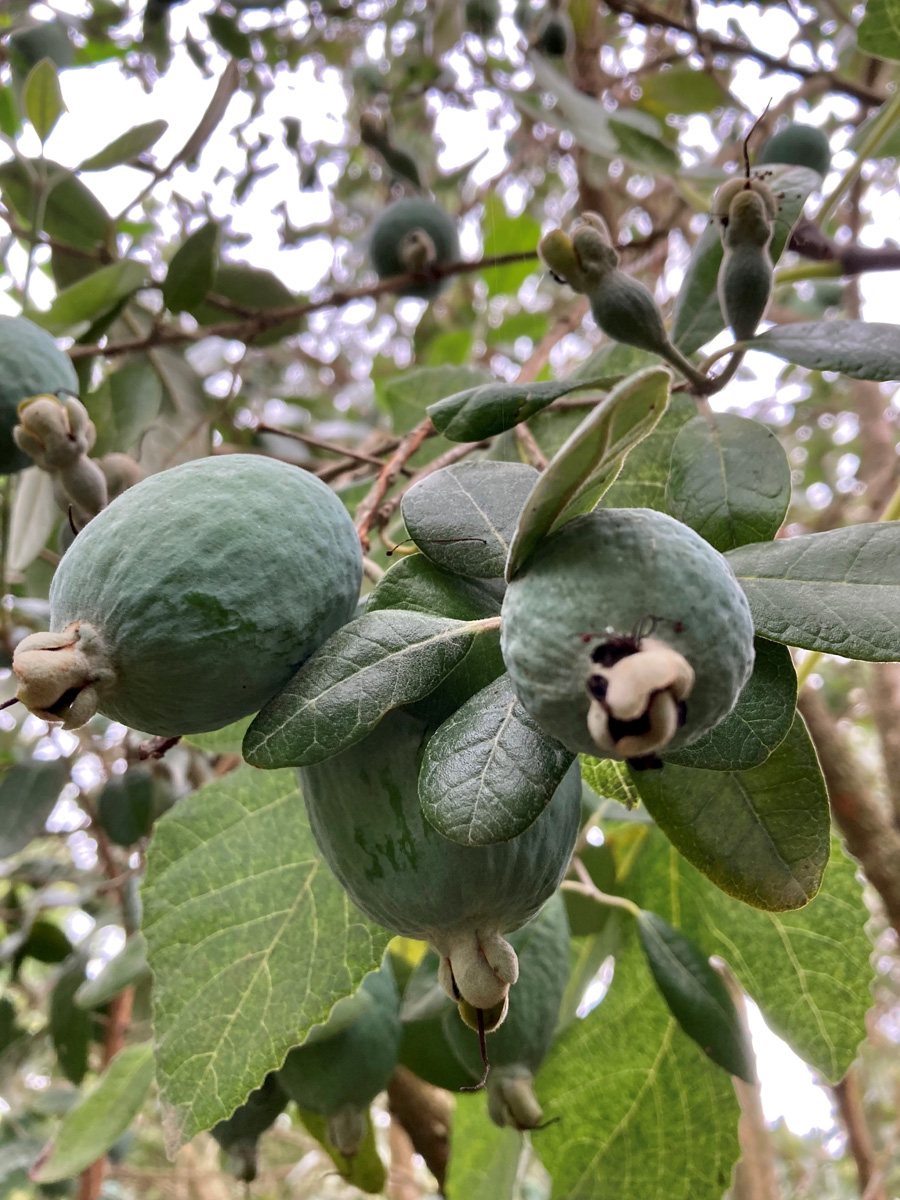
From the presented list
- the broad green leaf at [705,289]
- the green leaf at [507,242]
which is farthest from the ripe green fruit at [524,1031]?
the green leaf at [507,242]

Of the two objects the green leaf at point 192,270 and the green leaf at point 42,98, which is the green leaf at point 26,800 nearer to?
the green leaf at point 192,270

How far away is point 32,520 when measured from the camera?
1021mm

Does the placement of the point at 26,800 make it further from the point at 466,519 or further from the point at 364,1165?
the point at 466,519

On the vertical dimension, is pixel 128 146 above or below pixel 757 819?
above

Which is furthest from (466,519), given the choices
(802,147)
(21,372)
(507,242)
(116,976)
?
(507,242)

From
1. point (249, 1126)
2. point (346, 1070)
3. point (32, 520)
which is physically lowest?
point (249, 1126)

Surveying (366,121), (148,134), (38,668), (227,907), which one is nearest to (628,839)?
(227,907)

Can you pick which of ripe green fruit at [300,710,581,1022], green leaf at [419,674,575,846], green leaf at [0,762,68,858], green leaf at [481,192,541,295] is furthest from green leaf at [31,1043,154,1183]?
green leaf at [481,192,541,295]

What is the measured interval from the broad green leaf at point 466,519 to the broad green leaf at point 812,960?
47 centimetres

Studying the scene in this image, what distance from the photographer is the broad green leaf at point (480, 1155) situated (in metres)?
0.96

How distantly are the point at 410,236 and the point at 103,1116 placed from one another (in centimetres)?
133

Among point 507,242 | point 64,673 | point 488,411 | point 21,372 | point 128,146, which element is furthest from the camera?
point 507,242

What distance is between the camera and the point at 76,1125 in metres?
1.03

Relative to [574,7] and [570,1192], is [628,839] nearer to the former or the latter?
[570,1192]
